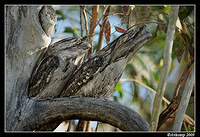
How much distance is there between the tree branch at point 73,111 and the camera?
7.17ft

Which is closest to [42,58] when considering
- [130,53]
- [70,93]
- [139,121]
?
[70,93]

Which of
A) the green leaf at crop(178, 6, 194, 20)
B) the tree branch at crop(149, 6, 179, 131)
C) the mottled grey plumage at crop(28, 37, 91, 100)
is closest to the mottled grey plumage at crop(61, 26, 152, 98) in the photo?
the mottled grey plumage at crop(28, 37, 91, 100)

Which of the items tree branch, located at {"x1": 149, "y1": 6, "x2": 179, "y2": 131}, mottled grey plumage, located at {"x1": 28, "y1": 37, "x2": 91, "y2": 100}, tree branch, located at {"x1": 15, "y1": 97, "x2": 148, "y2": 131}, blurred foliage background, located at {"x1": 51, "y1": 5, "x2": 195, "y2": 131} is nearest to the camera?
tree branch, located at {"x1": 149, "y1": 6, "x2": 179, "y2": 131}

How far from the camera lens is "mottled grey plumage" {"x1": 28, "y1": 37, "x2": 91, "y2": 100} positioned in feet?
7.85

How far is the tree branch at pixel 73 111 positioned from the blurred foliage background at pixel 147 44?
95 centimetres

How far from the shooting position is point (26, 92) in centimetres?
236

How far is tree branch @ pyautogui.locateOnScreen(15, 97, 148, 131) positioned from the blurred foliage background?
0.95 metres

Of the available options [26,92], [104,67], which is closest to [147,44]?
[104,67]

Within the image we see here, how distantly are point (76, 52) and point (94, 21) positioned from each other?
1.42m

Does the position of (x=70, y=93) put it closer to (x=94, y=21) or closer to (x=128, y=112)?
(x=128, y=112)

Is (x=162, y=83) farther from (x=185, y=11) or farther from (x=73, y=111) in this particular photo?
(x=185, y=11)

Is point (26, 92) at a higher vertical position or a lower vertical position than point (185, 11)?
lower

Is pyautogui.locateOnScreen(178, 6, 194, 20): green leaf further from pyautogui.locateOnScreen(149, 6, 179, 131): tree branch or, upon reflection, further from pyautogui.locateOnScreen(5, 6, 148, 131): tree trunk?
pyautogui.locateOnScreen(5, 6, 148, 131): tree trunk

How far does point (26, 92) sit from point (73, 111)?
1.69 feet
